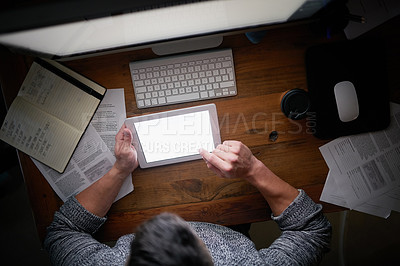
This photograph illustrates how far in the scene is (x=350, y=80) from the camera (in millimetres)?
921

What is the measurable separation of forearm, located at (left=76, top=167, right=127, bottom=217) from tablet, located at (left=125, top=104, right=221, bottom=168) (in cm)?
11

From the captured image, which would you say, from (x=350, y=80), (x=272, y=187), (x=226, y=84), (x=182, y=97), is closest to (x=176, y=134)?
(x=182, y=97)

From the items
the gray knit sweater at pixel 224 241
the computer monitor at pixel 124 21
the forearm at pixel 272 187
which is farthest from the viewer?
the forearm at pixel 272 187

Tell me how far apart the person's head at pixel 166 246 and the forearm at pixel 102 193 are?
374 mm

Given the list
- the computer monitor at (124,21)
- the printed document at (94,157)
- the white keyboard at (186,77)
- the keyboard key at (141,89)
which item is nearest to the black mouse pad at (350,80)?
the computer monitor at (124,21)

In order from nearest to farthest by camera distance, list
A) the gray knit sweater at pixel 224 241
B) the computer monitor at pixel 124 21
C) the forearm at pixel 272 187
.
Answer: the computer monitor at pixel 124 21 → the gray knit sweater at pixel 224 241 → the forearm at pixel 272 187

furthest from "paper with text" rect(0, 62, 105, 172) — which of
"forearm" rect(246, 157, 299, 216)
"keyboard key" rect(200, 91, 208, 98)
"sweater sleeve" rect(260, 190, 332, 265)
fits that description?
"sweater sleeve" rect(260, 190, 332, 265)

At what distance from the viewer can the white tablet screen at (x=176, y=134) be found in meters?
0.89

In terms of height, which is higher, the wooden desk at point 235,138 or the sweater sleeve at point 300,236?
the wooden desk at point 235,138

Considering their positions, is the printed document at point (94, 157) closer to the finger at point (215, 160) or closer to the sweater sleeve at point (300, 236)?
the finger at point (215, 160)

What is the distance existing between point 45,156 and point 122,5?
0.68 meters

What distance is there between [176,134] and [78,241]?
0.45 meters

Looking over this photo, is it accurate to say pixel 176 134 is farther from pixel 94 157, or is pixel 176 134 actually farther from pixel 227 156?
pixel 94 157

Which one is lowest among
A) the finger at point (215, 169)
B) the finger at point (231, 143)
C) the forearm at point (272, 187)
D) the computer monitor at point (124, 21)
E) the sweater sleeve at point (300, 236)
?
the sweater sleeve at point (300, 236)
